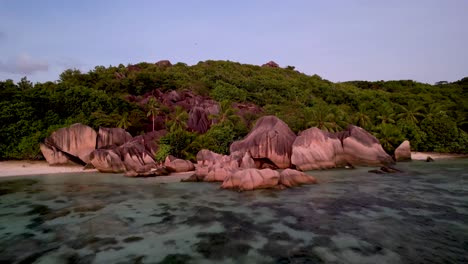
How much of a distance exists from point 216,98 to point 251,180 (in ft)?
130

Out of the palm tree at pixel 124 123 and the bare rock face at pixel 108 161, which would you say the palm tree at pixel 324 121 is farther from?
the bare rock face at pixel 108 161

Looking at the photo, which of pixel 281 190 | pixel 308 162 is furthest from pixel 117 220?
pixel 308 162

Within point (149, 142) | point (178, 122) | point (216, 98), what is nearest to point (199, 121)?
point (178, 122)

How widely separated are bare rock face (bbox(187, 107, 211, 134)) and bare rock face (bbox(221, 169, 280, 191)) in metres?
24.7

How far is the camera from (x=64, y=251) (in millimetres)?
9234

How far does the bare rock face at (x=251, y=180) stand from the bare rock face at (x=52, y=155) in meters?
21.6

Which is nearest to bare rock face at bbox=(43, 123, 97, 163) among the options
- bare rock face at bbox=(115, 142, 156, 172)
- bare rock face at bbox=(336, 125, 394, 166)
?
bare rock face at bbox=(115, 142, 156, 172)

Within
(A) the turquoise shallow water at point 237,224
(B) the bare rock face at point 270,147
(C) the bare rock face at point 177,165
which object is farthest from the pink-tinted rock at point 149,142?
(A) the turquoise shallow water at point 237,224

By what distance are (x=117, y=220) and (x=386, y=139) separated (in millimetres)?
35827

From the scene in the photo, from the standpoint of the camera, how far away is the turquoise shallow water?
8.81m

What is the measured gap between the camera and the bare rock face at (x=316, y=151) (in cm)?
2827

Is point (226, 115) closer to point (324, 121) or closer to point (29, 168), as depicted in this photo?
point (324, 121)

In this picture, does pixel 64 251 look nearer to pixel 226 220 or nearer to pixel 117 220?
pixel 117 220

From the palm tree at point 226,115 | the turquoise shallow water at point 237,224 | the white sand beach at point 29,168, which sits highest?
the palm tree at point 226,115
